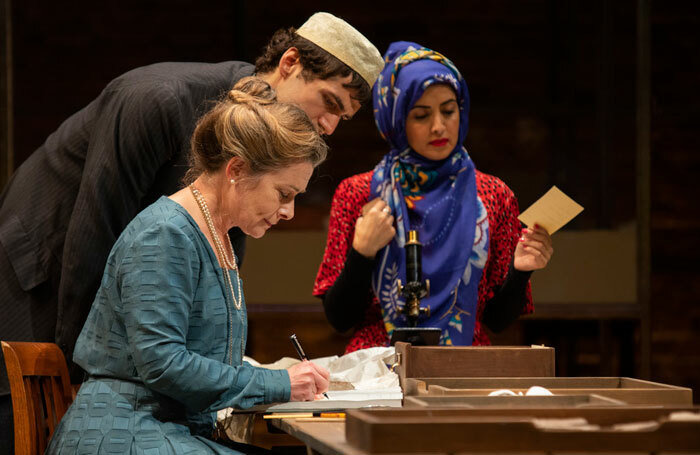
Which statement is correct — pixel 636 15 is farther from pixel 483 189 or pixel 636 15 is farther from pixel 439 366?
pixel 439 366

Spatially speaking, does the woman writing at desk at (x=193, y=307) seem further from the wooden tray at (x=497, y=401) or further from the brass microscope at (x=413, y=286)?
the brass microscope at (x=413, y=286)

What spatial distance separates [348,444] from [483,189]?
1606 mm

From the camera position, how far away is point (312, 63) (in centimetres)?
250

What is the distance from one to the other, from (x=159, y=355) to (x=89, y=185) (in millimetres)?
672

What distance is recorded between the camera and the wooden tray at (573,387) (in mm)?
1563

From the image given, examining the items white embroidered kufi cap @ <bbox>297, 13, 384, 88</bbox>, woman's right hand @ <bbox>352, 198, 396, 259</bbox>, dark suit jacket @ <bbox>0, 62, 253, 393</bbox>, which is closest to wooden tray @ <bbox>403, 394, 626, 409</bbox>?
dark suit jacket @ <bbox>0, 62, 253, 393</bbox>

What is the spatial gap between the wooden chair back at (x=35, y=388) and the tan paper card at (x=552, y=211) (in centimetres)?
117

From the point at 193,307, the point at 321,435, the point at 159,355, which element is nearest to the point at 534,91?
the point at 193,307

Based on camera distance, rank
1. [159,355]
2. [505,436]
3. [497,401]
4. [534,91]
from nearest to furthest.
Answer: [505,436] → [497,401] → [159,355] → [534,91]

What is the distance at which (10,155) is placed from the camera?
15.0ft

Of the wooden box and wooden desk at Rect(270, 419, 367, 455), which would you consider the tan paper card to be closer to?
the wooden box

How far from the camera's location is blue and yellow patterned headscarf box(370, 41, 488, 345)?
2.67m

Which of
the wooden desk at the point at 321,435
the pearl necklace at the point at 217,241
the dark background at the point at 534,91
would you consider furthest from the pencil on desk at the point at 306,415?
the dark background at the point at 534,91

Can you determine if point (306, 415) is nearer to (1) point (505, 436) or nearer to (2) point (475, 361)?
(2) point (475, 361)
